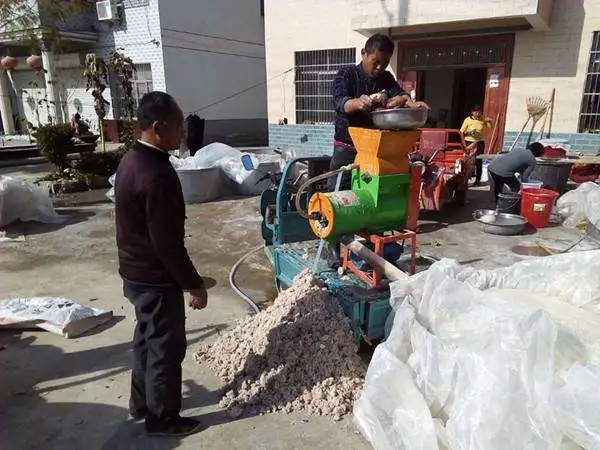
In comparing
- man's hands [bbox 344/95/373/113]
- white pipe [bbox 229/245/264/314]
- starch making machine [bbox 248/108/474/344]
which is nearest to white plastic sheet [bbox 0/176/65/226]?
white pipe [bbox 229/245/264/314]

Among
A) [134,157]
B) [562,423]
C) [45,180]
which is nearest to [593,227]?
[562,423]

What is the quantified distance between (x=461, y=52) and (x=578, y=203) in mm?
4403

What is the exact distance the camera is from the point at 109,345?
3199mm

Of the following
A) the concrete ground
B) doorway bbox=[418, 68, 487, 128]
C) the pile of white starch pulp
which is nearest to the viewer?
the concrete ground

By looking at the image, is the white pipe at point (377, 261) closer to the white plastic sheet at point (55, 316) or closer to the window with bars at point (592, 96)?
the white plastic sheet at point (55, 316)

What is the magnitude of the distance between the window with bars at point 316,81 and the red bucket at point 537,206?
18.7 feet

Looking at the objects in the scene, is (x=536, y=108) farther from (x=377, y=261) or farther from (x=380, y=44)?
(x=377, y=261)

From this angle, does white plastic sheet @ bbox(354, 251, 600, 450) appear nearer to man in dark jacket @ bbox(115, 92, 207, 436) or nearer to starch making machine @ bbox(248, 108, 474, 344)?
starch making machine @ bbox(248, 108, 474, 344)

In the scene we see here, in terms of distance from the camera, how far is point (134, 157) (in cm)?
208

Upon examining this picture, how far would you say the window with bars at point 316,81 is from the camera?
10594 mm

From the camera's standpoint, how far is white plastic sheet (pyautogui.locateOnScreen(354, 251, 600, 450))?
69.8 inches

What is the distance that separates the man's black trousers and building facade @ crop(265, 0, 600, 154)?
7.70 m

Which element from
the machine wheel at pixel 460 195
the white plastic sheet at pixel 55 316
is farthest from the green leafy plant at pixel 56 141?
the machine wheel at pixel 460 195

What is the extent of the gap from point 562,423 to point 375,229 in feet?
5.23
